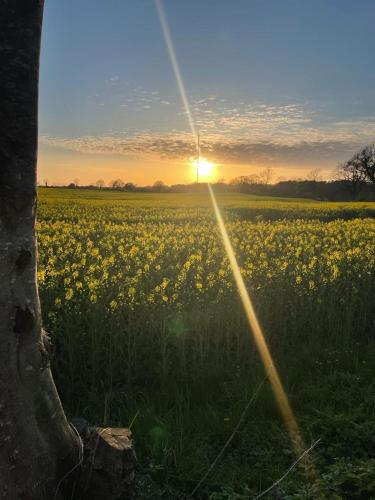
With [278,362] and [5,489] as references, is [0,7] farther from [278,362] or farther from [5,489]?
[278,362]

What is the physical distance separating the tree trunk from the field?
1166 mm

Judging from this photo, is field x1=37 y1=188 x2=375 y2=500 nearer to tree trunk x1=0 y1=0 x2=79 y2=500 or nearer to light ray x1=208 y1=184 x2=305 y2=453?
light ray x1=208 y1=184 x2=305 y2=453

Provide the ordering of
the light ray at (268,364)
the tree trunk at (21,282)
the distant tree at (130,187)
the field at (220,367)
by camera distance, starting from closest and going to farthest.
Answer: the tree trunk at (21,282) < the field at (220,367) < the light ray at (268,364) < the distant tree at (130,187)

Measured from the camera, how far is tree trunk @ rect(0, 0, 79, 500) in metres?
2.59

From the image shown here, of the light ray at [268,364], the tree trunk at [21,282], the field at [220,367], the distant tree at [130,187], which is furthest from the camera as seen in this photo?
the distant tree at [130,187]

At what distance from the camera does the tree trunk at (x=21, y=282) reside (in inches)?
102

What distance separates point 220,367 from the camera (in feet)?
20.2

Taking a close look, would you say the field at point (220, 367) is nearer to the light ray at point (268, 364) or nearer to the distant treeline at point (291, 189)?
the light ray at point (268, 364)

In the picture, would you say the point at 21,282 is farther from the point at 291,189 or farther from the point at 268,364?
the point at 291,189

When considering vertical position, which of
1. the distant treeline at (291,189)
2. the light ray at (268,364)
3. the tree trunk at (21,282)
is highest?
the distant treeline at (291,189)

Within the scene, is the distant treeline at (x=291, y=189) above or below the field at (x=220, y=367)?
above

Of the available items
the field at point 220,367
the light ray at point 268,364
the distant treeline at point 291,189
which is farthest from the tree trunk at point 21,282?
the distant treeline at point 291,189

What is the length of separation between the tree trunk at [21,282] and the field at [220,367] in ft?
3.83

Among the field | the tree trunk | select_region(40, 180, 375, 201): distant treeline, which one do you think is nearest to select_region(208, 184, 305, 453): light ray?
the field
